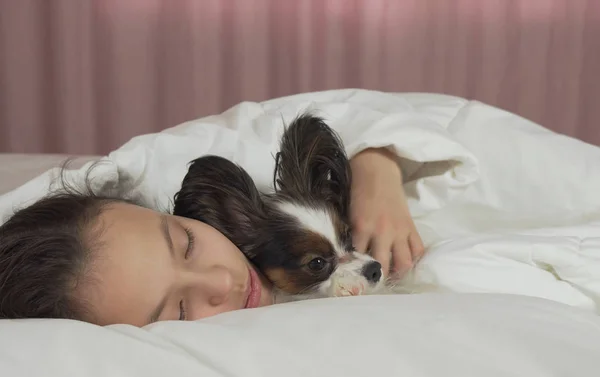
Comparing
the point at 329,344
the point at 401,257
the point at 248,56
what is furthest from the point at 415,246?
the point at 248,56

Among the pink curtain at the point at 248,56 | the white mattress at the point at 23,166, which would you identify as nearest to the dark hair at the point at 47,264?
the white mattress at the point at 23,166

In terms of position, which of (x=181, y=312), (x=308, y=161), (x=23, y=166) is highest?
(x=308, y=161)

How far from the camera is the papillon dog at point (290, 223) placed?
3.81ft

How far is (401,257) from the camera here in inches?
47.4

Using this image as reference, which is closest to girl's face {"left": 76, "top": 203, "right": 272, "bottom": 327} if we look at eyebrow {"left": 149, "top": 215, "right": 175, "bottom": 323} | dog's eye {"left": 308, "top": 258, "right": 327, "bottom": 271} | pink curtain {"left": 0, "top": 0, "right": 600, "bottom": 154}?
eyebrow {"left": 149, "top": 215, "right": 175, "bottom": 323}

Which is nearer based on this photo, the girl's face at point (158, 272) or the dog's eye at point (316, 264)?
the girl's face at point (158, 272)

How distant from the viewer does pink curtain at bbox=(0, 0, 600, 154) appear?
293 cm

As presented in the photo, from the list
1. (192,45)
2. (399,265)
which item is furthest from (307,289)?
(192,45)

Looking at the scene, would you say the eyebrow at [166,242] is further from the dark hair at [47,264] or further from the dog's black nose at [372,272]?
the dog's black nose at [372,272]

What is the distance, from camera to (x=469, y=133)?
152cm

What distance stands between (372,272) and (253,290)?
7.8 inches

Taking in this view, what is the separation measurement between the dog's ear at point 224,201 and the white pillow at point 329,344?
0.39m

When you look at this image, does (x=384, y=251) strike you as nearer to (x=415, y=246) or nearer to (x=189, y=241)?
(x=415, y=246)

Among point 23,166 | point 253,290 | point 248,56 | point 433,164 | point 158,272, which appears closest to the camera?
point 158,272
